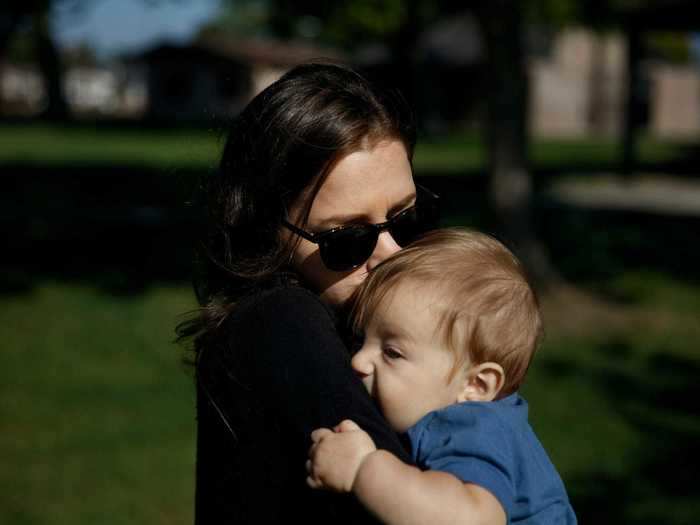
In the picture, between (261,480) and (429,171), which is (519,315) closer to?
(261,480)

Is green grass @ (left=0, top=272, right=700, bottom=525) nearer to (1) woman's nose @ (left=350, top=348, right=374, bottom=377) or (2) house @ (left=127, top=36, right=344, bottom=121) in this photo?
(1) woman's nose @ (left=350, top=348, right=374, bottom=377)

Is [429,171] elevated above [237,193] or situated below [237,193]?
Result: below

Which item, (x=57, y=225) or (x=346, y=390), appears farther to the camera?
(x=57, y=225)

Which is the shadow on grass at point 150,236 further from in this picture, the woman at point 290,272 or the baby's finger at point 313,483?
the baby's finger at point 313,483

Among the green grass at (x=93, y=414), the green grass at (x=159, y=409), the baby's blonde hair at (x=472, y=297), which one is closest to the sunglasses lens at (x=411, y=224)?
the baby's blonde hair at (x=472, y=297)

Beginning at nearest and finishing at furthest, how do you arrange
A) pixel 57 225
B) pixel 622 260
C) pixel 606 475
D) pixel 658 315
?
pixel 606 475, pixel 658 315, pixel 622 260, pixel 57 225

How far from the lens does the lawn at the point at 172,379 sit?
4.94 meters

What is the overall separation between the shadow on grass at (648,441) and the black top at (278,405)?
11.9 feet

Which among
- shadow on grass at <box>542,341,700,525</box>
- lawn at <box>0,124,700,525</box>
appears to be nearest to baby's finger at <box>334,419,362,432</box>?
lawn at <box>0,124,700,525</box>

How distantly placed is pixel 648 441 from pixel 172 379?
344 centimetres

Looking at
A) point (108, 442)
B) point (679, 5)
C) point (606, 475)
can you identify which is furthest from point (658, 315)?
point (679, 5)

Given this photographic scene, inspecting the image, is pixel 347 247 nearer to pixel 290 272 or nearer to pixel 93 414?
pixel 290 272

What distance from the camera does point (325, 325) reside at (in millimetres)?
1538

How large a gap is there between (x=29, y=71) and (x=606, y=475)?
8885 centimetres
